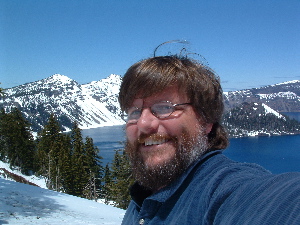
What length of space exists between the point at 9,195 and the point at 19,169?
26.5 meters

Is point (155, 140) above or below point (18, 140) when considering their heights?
above

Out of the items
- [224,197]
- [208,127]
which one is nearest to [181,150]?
[208,127]

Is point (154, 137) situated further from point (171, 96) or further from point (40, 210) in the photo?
point (40, 210)

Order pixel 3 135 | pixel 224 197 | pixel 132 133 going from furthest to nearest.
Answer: pixel 3 135 → pixel 132 133 → pixel 224 197

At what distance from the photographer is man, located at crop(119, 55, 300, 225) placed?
3.30 ft

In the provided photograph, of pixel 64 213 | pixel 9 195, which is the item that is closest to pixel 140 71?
pixel 64 213

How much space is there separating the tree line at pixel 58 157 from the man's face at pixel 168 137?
21856mm

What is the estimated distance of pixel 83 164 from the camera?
29.0 metres

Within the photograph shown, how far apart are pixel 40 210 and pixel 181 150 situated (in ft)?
29.7

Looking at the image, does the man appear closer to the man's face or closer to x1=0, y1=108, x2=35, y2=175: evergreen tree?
the man's face

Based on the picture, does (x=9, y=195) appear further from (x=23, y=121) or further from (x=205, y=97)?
(x=23, y=121)

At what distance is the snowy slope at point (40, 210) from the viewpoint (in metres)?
7.88

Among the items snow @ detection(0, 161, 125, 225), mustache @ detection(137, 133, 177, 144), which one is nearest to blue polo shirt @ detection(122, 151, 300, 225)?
mustache @ detection(137, 133, 177, 144)

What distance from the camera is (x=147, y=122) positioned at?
1.58 metres
